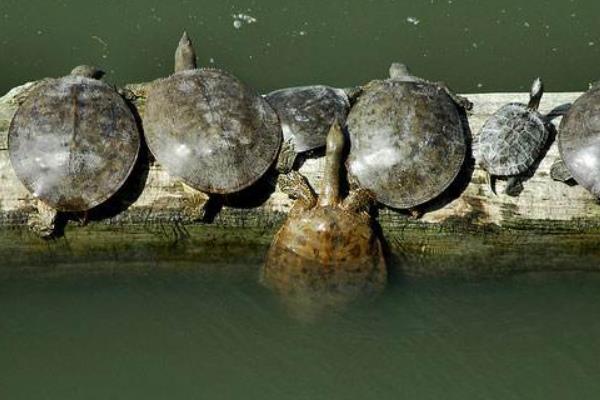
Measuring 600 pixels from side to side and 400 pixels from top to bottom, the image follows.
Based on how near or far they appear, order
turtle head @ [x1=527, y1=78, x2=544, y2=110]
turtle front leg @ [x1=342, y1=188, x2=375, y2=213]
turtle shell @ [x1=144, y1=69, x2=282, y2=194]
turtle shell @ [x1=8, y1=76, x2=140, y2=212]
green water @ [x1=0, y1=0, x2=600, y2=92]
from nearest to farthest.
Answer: turtle shell @ [x1=8, y1=76, x2=140, y2=212] < turtle shell @ [x1=144, y1=69, x2=282, y2=194] < turtle front leg @ [x1=342, y1=188, x2=375, y2=213] < turtle head @ [x1=527, y1=78, x2=544, y2=110] < green water @ [x1=0, y1=0, x2=600, y2=92]

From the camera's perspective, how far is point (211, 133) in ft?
15.9

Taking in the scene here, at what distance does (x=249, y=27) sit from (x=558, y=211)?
3166 mm

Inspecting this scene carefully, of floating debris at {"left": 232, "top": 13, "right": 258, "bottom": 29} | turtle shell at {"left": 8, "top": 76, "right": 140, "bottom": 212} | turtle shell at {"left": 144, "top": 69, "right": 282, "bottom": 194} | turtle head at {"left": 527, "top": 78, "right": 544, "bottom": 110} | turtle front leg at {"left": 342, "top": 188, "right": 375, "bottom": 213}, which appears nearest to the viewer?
turtle shell at {"left": 8, "top": 76, "right": 140, "bottom": 212}

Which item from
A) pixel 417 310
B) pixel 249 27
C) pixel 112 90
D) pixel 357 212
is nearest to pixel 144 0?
pixel 249 27

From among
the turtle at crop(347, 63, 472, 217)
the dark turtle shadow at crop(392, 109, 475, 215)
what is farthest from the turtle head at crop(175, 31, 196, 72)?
the dark turtle shadow at crop(392, 109, 475, 215)

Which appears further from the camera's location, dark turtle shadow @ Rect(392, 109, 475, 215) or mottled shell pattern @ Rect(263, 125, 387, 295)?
dark turtle shadow @ Rect(392, 109, 475, 215)

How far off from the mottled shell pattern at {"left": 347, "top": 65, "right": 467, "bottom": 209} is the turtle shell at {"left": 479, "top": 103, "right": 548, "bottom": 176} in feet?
0.52

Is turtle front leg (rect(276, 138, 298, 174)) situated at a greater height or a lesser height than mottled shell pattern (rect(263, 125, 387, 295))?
greater

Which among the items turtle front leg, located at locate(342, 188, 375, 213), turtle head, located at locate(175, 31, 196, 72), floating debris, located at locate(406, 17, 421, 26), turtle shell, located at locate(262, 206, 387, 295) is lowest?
turtle shell, located at locate(262, 206, 387, 295)

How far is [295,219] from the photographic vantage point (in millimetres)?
4930

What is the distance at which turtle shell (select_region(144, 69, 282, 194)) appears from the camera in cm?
482

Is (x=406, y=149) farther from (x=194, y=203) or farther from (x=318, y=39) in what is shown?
(x=318, y=39)

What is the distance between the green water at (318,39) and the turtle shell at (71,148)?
5.66 feet

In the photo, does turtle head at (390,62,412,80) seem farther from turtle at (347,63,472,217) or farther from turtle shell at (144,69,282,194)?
turtle shell at (144,69,282,194)
